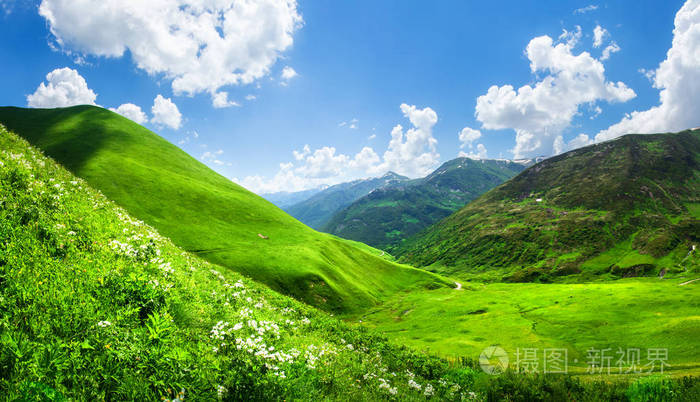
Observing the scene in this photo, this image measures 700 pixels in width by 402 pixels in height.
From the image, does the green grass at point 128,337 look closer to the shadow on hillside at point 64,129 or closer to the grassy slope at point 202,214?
the grassy slope at point 202,214

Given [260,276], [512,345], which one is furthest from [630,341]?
[260,276]

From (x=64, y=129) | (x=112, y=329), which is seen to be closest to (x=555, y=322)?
(x=112, y=329)

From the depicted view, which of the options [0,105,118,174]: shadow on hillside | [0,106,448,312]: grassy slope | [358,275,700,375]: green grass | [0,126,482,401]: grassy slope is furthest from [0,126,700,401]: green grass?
[0,105,118,174]: shadow on hillside

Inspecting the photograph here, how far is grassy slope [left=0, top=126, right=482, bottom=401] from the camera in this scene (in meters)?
4.98

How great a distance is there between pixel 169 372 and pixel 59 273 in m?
4.79

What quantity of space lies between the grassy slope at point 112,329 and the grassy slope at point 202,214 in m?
47.3

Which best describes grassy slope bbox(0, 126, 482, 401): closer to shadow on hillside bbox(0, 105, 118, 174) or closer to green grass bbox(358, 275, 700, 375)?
green grass bbox(358, 275, 700, 375)

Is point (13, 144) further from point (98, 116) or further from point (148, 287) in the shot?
point (98, 116)

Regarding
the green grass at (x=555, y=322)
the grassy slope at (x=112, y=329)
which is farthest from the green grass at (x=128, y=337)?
the green grass at (x=555, y=322)

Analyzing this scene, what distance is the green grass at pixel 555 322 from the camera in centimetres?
4825

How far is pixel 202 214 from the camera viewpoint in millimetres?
70750

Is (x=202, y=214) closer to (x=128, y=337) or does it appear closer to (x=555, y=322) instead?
(x=128, y=337)

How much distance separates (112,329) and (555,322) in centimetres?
8780

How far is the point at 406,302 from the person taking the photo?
8856cm
